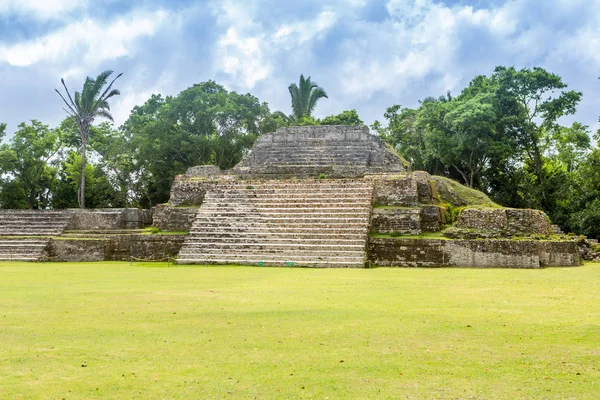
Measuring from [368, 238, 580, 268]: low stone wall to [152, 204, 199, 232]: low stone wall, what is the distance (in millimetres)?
6384

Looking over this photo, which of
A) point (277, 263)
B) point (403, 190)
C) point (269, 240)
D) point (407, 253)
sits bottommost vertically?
point (277, 263)

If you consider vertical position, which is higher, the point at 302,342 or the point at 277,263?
the point at 277,263

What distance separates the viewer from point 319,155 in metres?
24.7

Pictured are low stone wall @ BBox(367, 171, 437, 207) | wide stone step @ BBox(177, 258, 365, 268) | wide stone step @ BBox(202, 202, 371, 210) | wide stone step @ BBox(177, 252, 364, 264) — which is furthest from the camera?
low stone wall @ BBox(367, 171, 437, 207)

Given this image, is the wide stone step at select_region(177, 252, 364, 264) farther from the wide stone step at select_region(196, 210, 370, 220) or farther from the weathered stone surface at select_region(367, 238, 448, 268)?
the wide stone step at select_region(196, 210, 370, 220)

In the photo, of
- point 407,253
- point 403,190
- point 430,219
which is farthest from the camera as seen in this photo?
point 403,190

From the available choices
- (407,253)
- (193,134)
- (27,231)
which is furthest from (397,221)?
(193,134)

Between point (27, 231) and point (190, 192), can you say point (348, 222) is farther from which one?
point (27, 231)

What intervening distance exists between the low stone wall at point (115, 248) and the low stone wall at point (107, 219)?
237 centimetres

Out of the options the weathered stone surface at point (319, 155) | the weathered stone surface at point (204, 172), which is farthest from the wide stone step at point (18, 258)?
the weathered stone surface at point (319, 155)

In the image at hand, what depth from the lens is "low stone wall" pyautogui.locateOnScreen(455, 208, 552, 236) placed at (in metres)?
16.2

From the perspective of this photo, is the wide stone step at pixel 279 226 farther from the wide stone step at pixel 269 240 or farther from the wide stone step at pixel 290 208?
the wide stone step at pixel 290 208

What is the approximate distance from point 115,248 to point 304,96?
30637 millimetres

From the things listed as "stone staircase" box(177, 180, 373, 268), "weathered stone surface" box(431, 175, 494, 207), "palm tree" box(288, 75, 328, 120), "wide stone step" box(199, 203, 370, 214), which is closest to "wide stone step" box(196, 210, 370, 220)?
"stone staircase" box(177, 180, 373, 268)
